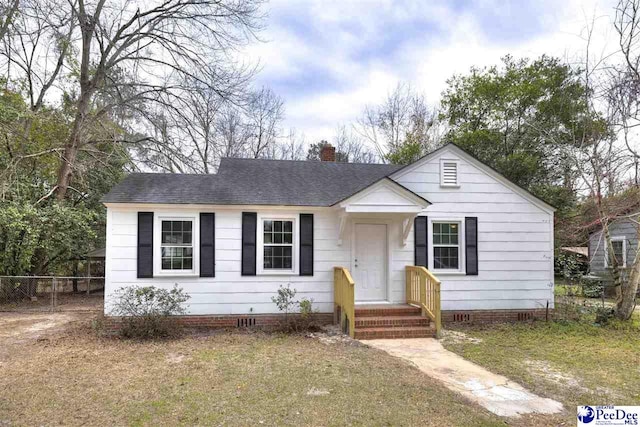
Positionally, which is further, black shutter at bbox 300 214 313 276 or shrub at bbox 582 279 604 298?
shrub at bbox 582 279 604 298

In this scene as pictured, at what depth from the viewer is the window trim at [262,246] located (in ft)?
28.9

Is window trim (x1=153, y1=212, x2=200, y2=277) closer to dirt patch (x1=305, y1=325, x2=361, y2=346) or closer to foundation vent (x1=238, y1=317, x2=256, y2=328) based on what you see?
foundation vent (x1=238, y1=317, x2=256, y2=328)

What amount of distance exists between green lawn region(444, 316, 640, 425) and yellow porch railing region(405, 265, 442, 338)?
0.58 meters

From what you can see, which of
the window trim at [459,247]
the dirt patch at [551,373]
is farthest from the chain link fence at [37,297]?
the dirt patch at [551,373]

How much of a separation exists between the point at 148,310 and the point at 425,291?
19.1 feet

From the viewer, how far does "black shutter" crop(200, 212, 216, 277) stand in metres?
8.58

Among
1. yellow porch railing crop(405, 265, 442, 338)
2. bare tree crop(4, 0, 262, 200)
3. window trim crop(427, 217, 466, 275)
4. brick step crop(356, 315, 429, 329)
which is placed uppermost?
bare tree crop(4, 0, 262, 200)

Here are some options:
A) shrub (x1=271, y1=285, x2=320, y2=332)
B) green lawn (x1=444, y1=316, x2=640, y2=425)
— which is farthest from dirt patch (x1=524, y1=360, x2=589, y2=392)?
shrub (x1=271, y1=285, x2=320, y2=332)

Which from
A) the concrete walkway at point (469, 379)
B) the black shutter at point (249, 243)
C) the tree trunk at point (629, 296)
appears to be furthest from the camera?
the tree trunk at point (629, 296)

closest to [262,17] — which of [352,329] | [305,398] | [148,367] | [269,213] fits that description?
[269,213]

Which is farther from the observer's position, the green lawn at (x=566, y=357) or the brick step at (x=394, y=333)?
the brick step at (x=394, y=333)

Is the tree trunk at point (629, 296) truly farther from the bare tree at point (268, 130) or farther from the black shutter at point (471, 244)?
the bare tree at point (268, 130)

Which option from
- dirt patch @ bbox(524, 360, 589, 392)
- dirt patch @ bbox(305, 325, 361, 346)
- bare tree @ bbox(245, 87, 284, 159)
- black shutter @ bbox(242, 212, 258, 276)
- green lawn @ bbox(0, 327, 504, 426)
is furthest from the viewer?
bare tree @ bbox(245, 87, 284, 159)

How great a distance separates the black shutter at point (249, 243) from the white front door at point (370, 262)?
2.37 metres
